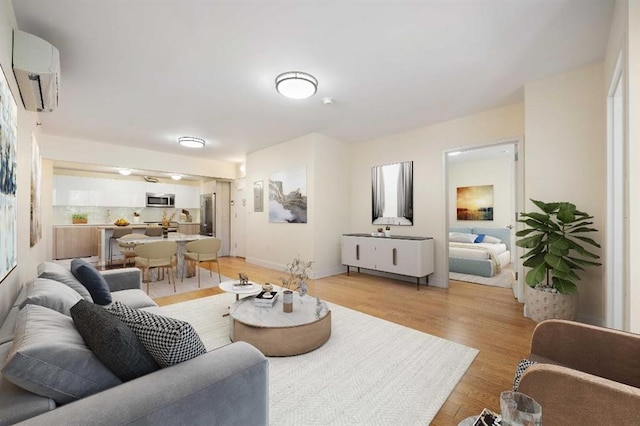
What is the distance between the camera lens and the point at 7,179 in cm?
169

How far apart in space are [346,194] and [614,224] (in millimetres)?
4019

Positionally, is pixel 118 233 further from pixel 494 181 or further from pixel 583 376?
pixel 494 181

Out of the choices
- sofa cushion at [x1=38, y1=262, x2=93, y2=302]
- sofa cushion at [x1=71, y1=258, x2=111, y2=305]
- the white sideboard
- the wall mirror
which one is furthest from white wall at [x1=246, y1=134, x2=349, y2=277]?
sofa cushion at [x1=38, y1=262, x2=93, y2=302]

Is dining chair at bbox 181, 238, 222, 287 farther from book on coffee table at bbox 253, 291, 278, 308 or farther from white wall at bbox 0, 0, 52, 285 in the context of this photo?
book on coffee table at bbox 253, 291, 278, 308

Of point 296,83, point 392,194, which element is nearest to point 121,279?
point 296,83

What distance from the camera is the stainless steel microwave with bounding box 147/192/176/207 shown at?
8.34m

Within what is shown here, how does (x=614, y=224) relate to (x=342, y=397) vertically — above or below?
above

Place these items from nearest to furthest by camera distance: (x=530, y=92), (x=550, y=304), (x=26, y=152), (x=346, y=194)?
1. (x=26, y=152)
2. (x=550, y=304)
3. (x=530, y=92)
4. (x=346, y=194)

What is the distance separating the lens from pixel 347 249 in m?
5.44

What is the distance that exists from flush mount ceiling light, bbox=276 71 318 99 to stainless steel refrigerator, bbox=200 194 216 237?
19.4 feet

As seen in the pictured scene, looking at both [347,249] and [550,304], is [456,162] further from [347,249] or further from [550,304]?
[550,304]

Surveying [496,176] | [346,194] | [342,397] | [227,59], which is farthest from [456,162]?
[342,397]

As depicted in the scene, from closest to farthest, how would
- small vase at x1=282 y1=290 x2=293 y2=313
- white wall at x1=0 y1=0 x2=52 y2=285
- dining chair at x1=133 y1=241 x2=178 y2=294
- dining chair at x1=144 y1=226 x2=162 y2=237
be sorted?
white wall at x1=0 y1=0 x2=52 y2=285, small vase at x1=282 y1=290 x2=293 y2=313, dining chair at x1=133 y1=241 x2=178 y2=294, dining chair at x1=144 y1=226 x2=162 y2=237

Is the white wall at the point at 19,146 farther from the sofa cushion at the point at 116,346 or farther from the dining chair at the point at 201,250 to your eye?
the dining chair at the point at 201,250
